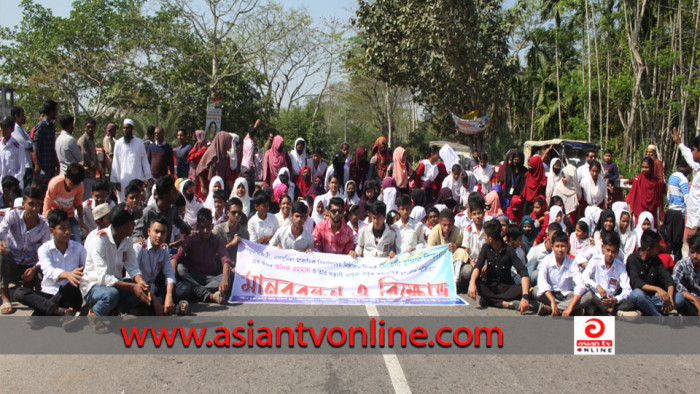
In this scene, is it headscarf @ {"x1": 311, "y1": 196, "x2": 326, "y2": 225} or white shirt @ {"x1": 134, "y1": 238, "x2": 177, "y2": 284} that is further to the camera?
headscarf @ {"x1": 311, "y1": 196, "x2": 326, "y2": 225}

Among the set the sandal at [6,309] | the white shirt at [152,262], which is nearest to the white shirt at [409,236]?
the white shirt at [152,262]

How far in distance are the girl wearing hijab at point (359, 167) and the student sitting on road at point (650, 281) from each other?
19.3ft

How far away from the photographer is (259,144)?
109 ft

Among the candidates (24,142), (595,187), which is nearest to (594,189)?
(595,187)

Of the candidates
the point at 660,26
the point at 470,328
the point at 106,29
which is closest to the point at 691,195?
the point at 470,328

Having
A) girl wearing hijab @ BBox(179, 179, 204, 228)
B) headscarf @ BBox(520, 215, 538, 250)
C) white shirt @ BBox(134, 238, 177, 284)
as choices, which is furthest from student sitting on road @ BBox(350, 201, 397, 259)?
girl wearing hijab @ BBox(179, 179, 204, 228)

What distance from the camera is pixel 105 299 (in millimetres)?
5113

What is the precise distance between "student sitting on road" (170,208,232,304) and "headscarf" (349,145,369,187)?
15.7ft

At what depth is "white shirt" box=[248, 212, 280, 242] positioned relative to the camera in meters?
7.64

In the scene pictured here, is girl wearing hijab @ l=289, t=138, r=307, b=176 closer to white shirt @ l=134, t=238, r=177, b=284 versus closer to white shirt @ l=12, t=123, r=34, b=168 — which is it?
white shirt @ l=12, t=123, r=34, b=168

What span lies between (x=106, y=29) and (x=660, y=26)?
68.0 feet

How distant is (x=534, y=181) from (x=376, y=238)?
4083 millimetres

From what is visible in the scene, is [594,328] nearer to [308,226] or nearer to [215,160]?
[308,226]

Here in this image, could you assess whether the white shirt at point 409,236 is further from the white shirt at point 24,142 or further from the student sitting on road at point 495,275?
the white shirt at point 24,142
